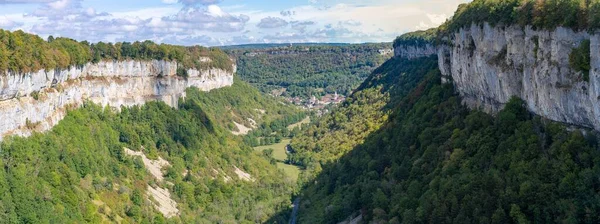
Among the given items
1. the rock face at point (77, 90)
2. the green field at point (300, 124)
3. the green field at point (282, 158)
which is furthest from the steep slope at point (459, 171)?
the green field at point (300, 124)

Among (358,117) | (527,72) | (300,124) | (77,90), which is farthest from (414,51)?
(527,72)

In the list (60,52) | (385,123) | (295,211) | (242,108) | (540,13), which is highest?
(540,13)

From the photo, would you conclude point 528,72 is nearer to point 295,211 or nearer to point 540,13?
point 540,13

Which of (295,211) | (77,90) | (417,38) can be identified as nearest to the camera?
(77,90)

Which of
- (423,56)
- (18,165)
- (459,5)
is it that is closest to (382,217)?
(459,5)

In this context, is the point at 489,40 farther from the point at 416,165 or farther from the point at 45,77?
the point at 45,77

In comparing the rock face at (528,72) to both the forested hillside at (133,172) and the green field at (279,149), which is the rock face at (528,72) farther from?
the green field at (279,149)
